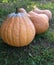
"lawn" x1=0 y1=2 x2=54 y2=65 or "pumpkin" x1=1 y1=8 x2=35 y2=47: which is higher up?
"pumpkin" x1=1 y1=8 x2=35 y2=47

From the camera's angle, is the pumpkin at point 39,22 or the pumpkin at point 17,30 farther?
the pumpkin at point 39,22

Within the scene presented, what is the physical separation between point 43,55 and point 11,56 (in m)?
0.46

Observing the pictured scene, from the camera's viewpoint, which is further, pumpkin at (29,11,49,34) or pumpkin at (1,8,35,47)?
pumpkin at (29,11,49,34)

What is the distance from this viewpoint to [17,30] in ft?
9.56

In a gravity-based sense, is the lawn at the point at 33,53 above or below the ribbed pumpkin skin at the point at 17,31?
below

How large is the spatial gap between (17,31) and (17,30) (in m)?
0.01

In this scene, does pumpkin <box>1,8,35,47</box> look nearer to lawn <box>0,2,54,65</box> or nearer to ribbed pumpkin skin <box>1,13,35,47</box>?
ribbed pumpkin skin <box>1,13,35,47</box>

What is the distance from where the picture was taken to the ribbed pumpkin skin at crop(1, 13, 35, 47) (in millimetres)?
2916

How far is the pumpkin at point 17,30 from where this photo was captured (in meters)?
2.92

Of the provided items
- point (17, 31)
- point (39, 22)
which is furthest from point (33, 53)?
point (39, 22)

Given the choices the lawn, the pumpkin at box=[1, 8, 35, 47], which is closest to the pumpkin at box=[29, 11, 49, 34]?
the lawn

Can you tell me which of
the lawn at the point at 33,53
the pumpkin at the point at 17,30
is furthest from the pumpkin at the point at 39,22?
the pumpkin at the point at 17,30

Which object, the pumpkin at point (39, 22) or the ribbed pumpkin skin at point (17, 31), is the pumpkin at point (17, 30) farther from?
the pumpkin at point (39, 22)

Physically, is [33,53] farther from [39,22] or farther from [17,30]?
[39,22]
